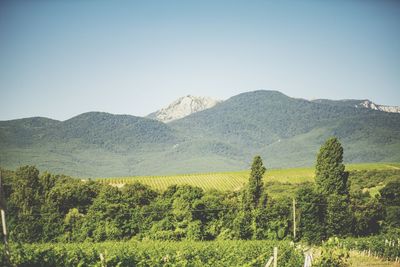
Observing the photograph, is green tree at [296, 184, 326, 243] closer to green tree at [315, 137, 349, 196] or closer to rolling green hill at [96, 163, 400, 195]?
green tree at [315, 137, 349, 196]

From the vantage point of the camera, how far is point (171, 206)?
164ft

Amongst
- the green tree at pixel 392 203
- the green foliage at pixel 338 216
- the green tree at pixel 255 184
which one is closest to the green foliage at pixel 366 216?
the green tree at pixel 392 203

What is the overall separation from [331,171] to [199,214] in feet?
60.5

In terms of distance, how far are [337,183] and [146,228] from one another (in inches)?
1008

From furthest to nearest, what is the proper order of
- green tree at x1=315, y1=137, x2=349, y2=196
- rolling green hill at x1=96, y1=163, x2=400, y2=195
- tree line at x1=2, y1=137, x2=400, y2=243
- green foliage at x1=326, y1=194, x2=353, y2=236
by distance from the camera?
rolling green hill at x1=96, y1=163, x2=400, y2=195, green tree at x1=315, y1=137, x2=349, y2=196, green foliage at x1=326, y1=194, x2=353, y2=236, tree line at x1=2, y1=137, x2=400, y2=243

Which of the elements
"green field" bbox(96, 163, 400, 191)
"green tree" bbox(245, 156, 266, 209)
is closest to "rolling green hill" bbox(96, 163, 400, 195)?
"green field" bbox(96, 163, 400, 191)

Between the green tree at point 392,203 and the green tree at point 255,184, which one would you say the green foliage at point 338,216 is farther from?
the green tree at point 255,184

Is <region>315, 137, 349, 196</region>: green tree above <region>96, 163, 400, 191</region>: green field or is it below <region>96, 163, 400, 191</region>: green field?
above

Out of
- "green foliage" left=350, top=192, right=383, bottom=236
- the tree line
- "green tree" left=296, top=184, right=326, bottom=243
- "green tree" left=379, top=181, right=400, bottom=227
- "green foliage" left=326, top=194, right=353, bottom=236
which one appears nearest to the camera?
the tree line

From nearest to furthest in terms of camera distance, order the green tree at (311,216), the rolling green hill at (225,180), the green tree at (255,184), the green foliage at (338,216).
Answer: the green tree at (311,216), the green foliage at (338,216), the green tree at (255,184), the rolling green hill at (225,180)

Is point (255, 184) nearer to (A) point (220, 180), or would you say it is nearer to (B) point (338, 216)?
→ (B) point (338, 216)

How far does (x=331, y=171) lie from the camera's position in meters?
49.7

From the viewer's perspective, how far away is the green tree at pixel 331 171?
163 ft

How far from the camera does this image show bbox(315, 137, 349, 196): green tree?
4953 cm
